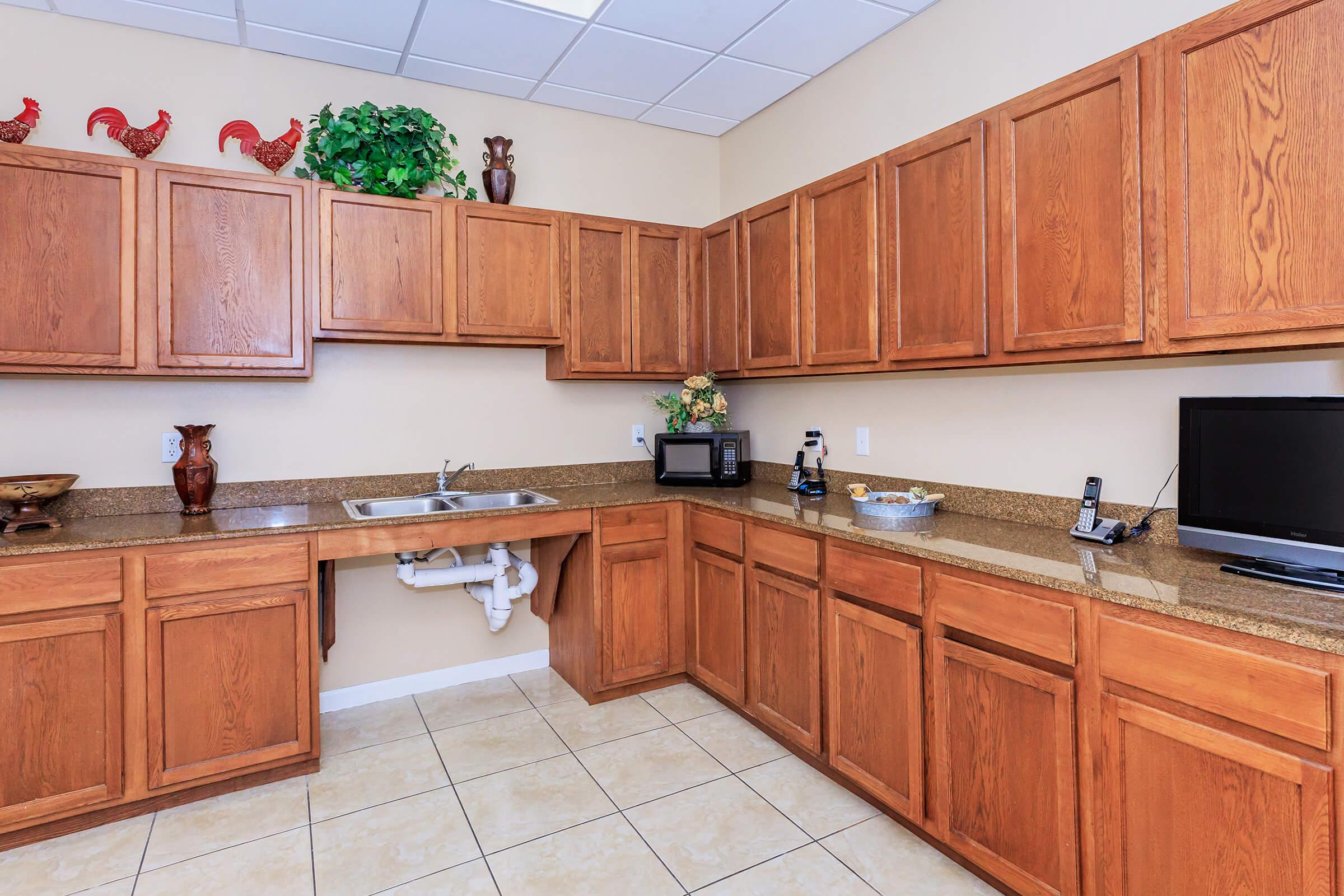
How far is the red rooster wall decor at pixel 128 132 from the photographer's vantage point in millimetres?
2537

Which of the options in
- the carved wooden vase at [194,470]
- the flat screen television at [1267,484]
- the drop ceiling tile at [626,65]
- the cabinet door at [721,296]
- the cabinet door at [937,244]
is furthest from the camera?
the cabinet door at [721,296]

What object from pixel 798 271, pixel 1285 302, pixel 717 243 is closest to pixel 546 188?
pixel 717 243

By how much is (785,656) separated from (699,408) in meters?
1.34

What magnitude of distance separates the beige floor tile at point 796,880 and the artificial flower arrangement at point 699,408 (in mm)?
1960

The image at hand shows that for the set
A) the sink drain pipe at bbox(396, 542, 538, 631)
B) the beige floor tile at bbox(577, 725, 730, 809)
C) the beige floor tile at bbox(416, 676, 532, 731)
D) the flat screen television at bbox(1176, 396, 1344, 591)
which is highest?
the flat screen television at bbox(1176, 396, 1344, 591)

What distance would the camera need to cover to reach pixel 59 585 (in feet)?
6.95

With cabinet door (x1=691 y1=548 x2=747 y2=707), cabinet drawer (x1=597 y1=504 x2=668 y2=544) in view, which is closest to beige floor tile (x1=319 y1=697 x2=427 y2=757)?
cabinet drawer (x1=597 y1=504 x2=668 y2=544)

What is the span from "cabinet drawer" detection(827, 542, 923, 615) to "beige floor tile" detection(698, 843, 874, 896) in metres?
0.75

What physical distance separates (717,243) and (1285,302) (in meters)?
2.32

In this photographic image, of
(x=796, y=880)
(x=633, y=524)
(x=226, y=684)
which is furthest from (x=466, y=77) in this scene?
(x=796, y=880)

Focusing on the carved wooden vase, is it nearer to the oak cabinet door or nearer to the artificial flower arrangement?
the artificial flower arrangement

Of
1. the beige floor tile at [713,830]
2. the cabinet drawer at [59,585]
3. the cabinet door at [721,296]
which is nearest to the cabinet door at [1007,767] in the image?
the beige floor tile at [713,830]

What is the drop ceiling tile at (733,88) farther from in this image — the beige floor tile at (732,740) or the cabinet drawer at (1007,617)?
the beige floor tile at (732,740)

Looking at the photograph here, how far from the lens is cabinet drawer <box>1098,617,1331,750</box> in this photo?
48.6 inches
